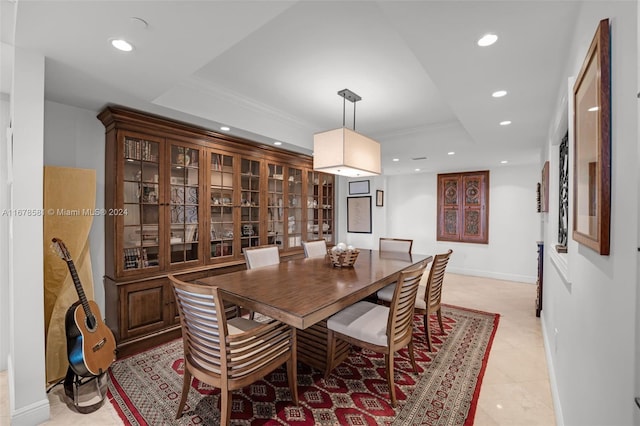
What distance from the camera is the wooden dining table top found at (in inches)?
66.7

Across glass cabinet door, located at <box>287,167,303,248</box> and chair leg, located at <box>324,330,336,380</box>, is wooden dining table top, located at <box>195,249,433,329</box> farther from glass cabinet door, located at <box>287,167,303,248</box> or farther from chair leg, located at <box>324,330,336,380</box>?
glass cabinet door, located at <box>287,167,303,248</box>

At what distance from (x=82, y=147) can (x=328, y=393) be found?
121 inches

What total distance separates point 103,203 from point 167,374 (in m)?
1.73

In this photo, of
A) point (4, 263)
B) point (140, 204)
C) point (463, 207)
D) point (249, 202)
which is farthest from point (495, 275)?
point (4, 263)

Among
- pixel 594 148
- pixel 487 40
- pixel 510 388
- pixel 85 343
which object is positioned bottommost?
pixel 510 388

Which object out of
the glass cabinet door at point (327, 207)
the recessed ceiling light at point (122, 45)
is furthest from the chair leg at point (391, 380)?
the glass cabinet door at point (327, 207)

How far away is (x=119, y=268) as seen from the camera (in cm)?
275

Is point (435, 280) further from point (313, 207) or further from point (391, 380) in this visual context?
point (313, 207)

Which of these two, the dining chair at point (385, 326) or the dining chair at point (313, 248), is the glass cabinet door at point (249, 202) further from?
the dining chair at point (385, 326)

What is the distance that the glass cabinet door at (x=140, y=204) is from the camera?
2.84 meters

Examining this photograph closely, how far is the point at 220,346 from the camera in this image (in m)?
1.60

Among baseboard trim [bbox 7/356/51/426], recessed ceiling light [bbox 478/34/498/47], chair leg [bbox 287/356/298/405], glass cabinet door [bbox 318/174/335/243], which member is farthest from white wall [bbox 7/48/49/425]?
glass cabinet door [bbox 318/174/335/243]

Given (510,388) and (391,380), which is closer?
(391,380)

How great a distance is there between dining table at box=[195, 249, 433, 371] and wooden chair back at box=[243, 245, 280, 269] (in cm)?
29
